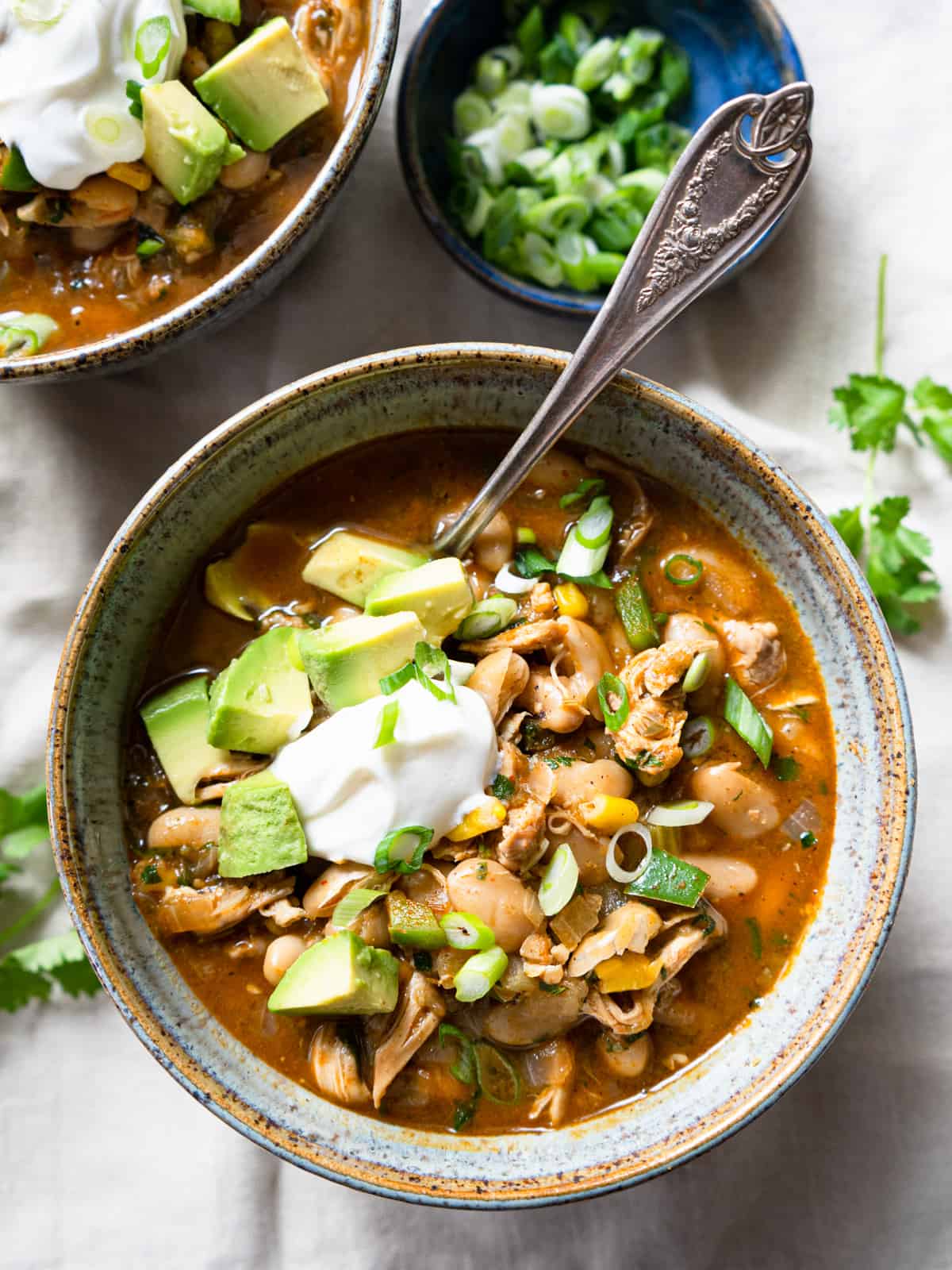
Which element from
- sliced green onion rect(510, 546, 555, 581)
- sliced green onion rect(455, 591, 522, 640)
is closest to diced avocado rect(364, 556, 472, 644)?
sliced green onion rect(455, 591, 522, 640)

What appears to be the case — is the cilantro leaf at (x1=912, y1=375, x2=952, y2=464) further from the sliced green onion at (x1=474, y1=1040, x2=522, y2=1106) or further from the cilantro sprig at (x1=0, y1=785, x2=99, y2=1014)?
the cilantro sprig at (x1=0, y1=785, x2=99, y2=1014)

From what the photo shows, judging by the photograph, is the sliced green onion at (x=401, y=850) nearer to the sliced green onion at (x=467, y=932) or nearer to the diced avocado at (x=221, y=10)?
the sliced green onion at (x=467, y=932)

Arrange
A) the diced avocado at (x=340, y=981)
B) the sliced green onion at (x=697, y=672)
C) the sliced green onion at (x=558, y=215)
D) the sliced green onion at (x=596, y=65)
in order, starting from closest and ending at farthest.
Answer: the diced avocado at (x=340, y=981) → the sliced green onion at (x=697, y=672) → the sliced green onion at (x=558, y=215) → the sliced green onion at (x=596, y=65)

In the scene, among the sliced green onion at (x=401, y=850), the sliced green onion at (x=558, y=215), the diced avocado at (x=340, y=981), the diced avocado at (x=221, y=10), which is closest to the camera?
the diced avocado at (x=340, y=981)

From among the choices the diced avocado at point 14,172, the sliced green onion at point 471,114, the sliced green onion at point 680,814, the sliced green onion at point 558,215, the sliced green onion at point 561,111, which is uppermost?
the diced avocado at point 14,172

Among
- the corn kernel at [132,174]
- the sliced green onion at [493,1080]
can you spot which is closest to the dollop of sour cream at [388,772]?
the sliced green onion at [493,1080]

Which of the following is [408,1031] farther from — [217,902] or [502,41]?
[502,41]

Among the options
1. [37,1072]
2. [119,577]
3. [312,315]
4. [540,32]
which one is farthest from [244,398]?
[37,1072]
